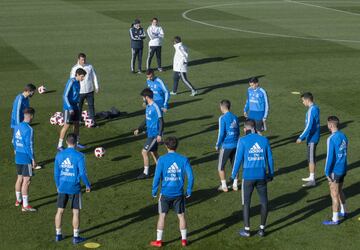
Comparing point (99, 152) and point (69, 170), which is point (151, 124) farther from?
point (69, 170)

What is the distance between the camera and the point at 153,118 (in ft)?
56.0

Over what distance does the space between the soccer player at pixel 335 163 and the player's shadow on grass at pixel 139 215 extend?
2991 mm

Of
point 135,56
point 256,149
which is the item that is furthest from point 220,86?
point 256,149

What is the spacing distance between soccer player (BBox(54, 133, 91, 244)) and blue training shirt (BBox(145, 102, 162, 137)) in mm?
3800

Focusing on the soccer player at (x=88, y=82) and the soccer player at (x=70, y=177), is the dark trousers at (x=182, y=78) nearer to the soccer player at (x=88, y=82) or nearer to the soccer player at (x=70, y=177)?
the soccer player at (x=88, y=82)

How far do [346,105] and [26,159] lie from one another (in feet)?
43.2

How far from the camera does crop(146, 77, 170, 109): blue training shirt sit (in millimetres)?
19633

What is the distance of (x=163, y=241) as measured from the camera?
45.1ft

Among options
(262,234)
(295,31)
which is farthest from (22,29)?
(262,234)

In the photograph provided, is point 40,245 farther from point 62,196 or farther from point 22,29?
point 22,29

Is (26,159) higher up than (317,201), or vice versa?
(26,159)

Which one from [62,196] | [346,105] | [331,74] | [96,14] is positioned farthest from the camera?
[96,14]

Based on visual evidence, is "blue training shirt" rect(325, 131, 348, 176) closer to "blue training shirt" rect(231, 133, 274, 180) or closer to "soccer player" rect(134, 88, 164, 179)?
"blue training shirt" rect(231, 133, 274, 180)

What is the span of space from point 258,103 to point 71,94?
17.1ft
